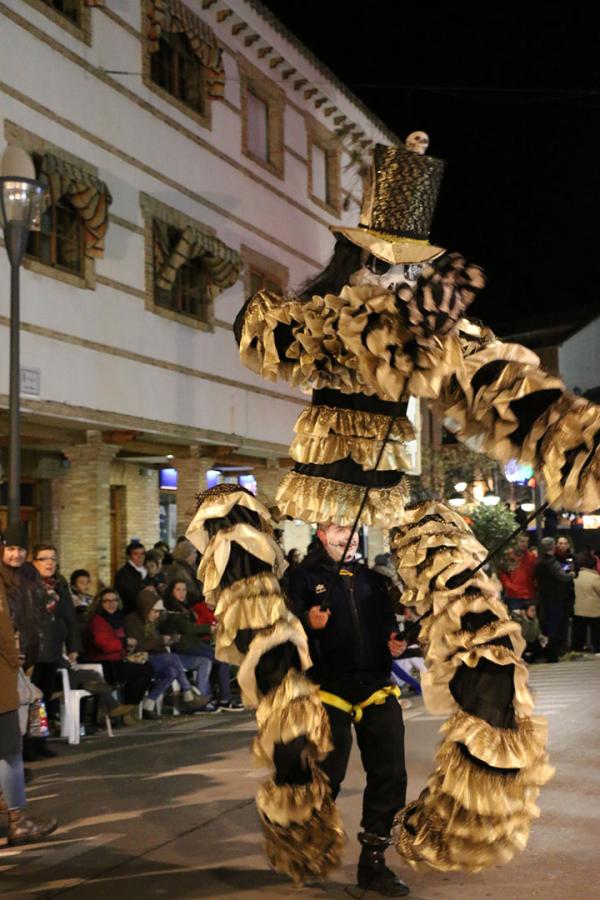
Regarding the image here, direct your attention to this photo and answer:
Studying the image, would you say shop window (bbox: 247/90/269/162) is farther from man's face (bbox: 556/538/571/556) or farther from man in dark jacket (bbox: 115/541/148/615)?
man in dark jacket (bbox: 115/541/148/615)

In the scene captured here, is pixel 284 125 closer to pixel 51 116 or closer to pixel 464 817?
pixel 51 116

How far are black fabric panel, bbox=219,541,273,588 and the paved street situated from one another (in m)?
1.49

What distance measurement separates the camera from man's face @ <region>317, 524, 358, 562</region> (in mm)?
4438

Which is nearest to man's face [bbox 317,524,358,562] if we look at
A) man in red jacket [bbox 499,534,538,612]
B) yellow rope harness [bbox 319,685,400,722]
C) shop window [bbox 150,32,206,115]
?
yellow rope harness [bbox 319,685,400,722]

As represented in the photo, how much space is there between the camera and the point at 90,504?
1432 cm

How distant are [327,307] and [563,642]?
1207 cm

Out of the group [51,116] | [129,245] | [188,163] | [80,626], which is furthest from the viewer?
[188,163]

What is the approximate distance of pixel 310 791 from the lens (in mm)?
3949

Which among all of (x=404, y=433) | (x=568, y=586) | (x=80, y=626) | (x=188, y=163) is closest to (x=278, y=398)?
(x=188, y=163)

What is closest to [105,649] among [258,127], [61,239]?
[61,239]

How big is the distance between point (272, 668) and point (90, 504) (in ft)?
35.1

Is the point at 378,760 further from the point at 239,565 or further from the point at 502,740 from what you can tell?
the point at 239,565

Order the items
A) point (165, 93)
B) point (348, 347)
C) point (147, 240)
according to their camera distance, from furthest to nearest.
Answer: point (165, 93), point (147, 240), point (348, 347)

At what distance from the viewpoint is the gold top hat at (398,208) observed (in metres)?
4.24
